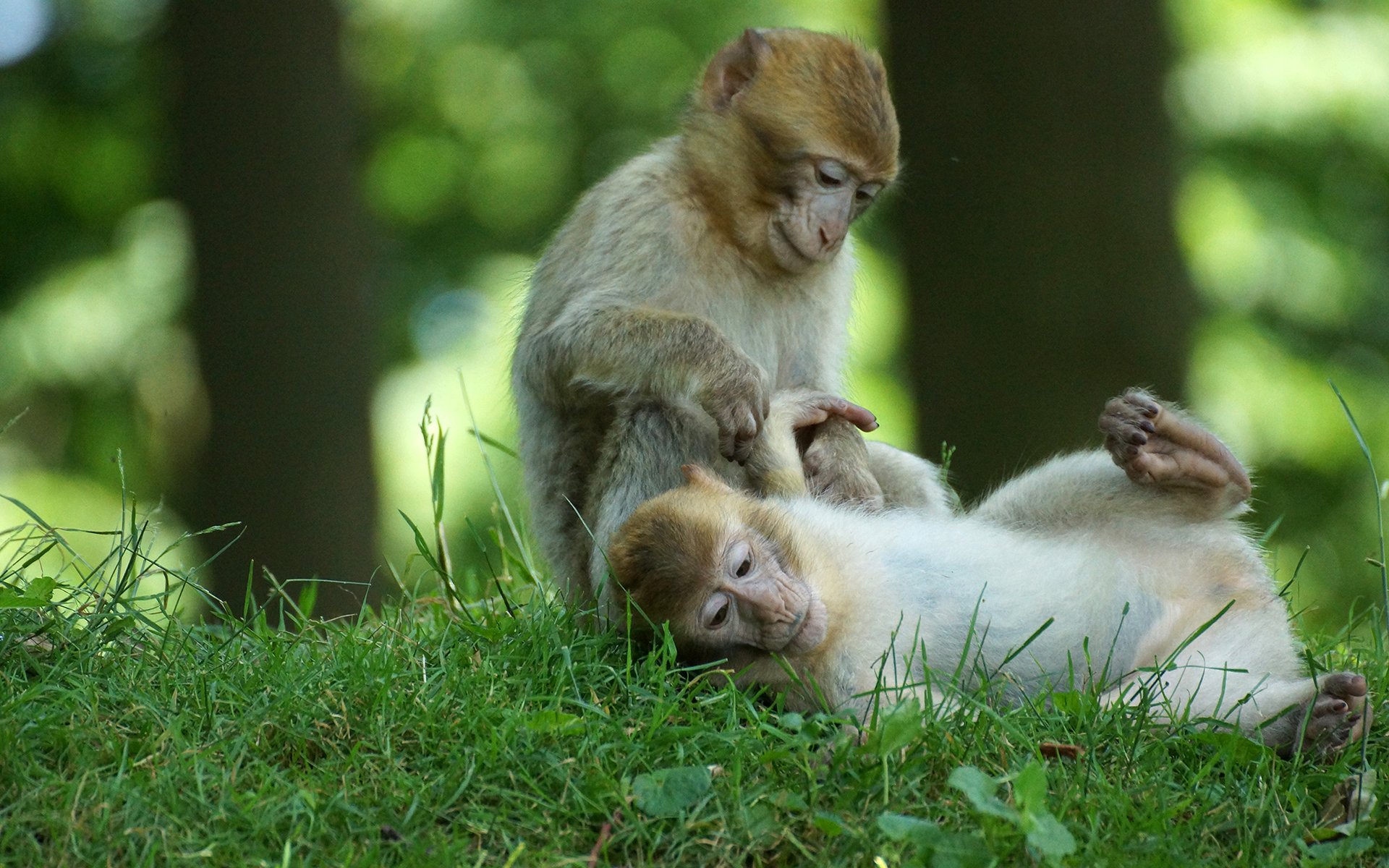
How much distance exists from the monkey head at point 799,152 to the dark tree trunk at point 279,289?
16.2 feet

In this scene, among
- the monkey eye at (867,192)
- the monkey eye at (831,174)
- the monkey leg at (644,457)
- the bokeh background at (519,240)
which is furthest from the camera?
the bokeh background at (519,240)

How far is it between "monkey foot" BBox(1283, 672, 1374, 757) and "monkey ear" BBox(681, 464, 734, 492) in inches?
67.7

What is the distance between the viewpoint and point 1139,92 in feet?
27.3

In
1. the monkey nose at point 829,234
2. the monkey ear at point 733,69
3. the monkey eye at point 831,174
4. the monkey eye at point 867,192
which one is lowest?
the monkey nose at point 829,234

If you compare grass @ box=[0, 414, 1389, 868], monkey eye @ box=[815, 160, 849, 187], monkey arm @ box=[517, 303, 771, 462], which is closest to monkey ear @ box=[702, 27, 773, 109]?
monkey eye @ box=[815, 160, 849, 187]

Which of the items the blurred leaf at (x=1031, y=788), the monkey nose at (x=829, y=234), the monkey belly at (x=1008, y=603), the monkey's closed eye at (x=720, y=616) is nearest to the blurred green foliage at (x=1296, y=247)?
the monkey nose at (x=829, y=234)

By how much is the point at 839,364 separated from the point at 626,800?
8.81ft

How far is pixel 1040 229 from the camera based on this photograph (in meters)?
8.28

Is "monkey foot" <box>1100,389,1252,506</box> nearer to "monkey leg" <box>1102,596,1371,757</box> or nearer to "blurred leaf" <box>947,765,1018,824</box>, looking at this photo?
"monkey leg" <box>1102,596,1371,757</box>

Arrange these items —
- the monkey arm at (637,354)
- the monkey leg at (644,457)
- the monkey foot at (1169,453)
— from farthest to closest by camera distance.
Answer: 1. the monkey leg at (644,457)
2. the monkey arm at (637,354)
3. the monkey foot at (1169,453)

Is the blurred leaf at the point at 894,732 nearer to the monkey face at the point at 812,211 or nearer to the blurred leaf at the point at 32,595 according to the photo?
the monkey face at the point at 812,211

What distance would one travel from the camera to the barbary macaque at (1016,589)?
13.0 feet

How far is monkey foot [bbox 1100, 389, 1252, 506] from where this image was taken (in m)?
4.56

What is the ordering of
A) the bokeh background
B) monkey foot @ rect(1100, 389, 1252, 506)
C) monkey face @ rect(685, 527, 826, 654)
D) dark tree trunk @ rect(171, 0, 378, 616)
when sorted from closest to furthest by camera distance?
monkey face @ rect(685, 527, 826, 654), monkey foot @ rect(1100, 389, 1252, 506), the bokeh background, dark tree trunk @ rect(171, 0, 378, 616)
